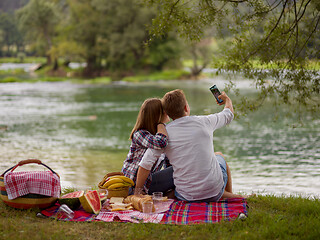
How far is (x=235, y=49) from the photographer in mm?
6570

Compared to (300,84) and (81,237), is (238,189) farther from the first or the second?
(81,237)

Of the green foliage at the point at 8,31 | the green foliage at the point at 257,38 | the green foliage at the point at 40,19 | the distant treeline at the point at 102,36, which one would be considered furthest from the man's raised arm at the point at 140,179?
the green foliage at the point at 8,31

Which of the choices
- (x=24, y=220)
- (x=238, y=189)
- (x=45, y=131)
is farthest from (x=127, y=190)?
(x=45, y=131)

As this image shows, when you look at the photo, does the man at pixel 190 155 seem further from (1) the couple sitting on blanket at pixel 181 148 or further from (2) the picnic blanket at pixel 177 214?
(2) the picnic blanket at pixel 177 214

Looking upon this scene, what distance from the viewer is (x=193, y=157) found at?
4.18m

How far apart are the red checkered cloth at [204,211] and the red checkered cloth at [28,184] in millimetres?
1214

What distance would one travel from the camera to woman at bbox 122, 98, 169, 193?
14.1 ft

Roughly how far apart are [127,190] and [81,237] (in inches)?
39.8

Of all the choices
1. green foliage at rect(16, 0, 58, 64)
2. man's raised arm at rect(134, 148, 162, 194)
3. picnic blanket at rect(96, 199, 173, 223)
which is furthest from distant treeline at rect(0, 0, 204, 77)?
picnic blanket at rect(96, 199, 173, 223)

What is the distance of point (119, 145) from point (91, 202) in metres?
7.28

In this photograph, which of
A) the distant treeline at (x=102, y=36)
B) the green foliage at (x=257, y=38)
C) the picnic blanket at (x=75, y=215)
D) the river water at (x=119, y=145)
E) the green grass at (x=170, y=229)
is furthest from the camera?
the distant treeline at (x=102, y=36)

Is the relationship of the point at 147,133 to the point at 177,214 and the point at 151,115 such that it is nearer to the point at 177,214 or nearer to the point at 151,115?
the point at 151,115

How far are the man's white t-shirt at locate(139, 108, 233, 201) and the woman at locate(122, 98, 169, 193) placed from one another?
11 centimetres

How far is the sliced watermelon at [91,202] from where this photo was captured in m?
4.10
